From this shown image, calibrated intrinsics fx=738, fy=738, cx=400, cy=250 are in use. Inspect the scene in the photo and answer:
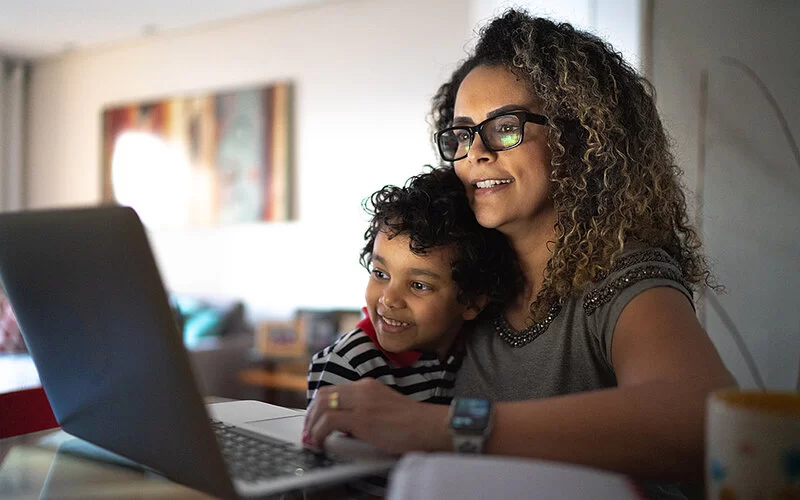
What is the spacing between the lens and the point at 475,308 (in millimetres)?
1361

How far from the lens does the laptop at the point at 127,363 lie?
27.3 inches

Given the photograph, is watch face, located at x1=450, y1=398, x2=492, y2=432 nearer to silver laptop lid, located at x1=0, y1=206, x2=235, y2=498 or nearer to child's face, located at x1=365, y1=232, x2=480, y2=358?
silver laptop lid, located at x1=0, y1=206, x2=235, y2=498

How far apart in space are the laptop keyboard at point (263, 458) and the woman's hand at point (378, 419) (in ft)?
0.11

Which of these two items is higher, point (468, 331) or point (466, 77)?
point (466, 77)

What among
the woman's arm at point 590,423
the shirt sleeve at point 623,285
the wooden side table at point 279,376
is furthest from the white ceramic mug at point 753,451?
the wooden side table at point 279,376

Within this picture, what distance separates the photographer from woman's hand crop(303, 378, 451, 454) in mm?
806

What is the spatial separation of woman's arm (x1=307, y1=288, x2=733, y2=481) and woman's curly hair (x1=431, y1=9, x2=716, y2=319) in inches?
15.6

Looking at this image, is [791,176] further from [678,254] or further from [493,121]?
[493,121]

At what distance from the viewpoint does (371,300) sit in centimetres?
139

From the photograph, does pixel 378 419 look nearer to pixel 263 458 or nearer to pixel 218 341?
pixel 263 458

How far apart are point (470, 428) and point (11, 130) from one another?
7377mm

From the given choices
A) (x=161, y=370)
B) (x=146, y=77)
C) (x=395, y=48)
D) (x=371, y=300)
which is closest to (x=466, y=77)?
(x=371, y=300)

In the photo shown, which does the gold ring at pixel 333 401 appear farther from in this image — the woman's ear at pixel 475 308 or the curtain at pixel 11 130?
the curtain at pixel 11 130

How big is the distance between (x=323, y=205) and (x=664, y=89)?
10.8ft
